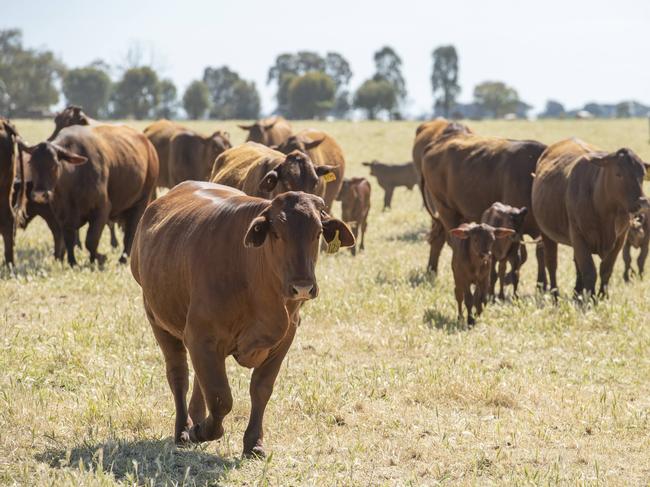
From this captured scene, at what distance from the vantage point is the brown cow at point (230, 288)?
529 centimetres

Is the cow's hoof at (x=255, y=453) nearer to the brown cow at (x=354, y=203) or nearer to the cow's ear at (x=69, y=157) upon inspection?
the cow's ear at (x=69, y=157)

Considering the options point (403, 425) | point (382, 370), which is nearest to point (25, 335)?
point (382, 370)

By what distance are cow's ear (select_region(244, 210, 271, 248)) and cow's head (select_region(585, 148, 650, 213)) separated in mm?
6666

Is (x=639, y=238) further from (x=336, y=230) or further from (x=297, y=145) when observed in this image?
(x=336, y=230)

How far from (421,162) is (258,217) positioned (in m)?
11.0

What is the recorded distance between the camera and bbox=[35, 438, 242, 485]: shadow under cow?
219 inches

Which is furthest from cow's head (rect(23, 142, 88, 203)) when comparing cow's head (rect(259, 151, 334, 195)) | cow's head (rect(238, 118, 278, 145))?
cow's head (rect(238, 118, 278, 145))

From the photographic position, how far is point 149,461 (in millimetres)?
5875

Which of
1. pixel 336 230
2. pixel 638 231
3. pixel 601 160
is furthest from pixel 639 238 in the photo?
pixel 336 230

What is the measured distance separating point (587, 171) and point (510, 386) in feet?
16.1

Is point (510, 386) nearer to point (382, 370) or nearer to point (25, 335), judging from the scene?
point (382, 370)

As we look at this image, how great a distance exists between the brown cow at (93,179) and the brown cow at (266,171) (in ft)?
5.52

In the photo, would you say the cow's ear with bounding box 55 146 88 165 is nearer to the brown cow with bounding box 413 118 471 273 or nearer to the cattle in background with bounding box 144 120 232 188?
the brown cow with bounding box 413 118 471 273

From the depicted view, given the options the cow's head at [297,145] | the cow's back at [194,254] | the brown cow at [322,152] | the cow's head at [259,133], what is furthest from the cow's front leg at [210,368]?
the cow's head at [259,133]
